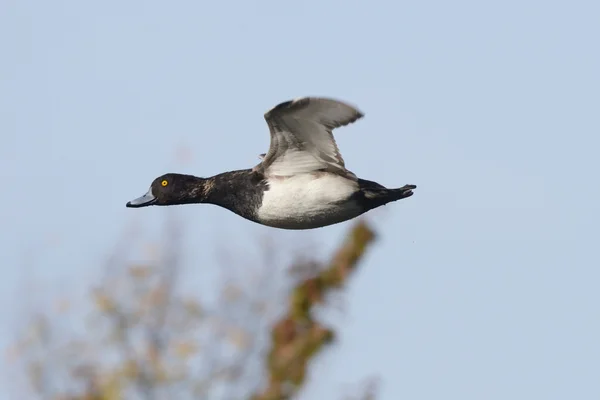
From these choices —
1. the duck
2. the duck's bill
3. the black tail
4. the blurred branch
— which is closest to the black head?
the duck's bill

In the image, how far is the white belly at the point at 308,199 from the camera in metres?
14.9

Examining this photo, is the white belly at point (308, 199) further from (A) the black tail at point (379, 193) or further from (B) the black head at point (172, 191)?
(B) the black head at point (172, 191)

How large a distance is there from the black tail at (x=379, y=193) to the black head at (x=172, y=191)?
2062 millimetres

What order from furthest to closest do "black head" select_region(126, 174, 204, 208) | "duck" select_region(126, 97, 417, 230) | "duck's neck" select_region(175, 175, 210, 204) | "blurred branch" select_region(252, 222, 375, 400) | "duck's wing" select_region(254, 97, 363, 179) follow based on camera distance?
1. "blurred branch" select_region(252, 222, 375, 400)
2. "black head" select_region(126, 174, 204, 208)
3. "duck's neck" select_region(175, 175, 210, 204)
4. "duck" select_region(126, 97, 417, 230)
5. "duck's wing" select_region(254, 97, 363, 179)

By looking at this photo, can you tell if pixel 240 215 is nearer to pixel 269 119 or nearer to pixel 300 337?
pixel 269 119

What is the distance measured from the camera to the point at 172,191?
1644 cm

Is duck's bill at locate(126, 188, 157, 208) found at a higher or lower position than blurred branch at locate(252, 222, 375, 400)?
higher

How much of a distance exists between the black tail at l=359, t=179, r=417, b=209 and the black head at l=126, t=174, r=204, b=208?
6.77ft

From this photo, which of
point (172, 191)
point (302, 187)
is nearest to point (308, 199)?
point (302, 187)

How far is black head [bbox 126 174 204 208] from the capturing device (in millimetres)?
16188

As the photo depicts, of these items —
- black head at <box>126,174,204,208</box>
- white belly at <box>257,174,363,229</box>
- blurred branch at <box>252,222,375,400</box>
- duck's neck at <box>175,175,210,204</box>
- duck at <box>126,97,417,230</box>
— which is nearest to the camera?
duck at <box>126,97,417,230</box>

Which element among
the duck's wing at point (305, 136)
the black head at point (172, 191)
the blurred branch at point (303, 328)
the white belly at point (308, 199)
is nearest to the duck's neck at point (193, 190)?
the black head at point (172, 191)

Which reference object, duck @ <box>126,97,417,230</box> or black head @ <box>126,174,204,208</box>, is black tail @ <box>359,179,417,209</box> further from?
black head @ <box>126,174,204,208</box>

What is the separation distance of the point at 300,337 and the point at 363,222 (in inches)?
71.9
